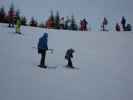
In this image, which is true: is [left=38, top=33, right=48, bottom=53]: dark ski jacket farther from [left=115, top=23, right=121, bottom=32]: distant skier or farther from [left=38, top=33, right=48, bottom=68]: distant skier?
[left=115, top=23, right=121, bottom=32]: distant skier

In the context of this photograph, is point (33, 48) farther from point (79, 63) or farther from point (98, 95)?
point (98, 95)

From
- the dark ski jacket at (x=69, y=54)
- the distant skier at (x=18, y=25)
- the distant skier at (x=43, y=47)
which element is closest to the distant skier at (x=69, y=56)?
the dark ski jacket at (x=69, y=54)

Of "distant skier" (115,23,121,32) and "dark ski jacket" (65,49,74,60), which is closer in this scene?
"dark ski jacket" (65,49,74,60)

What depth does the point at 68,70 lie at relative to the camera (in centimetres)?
192

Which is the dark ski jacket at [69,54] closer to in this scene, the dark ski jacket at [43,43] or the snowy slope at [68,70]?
the snowy slope at [68,70]

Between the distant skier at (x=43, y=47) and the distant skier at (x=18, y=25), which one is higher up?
the distant skier at (x=18, y=25)

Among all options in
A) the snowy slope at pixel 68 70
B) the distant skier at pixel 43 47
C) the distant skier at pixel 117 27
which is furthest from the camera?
the distant skier at pixel 117 27

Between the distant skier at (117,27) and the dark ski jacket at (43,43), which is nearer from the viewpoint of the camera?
the dark ski jacket at (43,43)

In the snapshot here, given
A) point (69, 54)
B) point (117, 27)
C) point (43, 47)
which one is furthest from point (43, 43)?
point (117, 27)

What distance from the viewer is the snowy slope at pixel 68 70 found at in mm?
1788

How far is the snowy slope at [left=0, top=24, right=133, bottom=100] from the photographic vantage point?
1788mm

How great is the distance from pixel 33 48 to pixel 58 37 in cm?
21

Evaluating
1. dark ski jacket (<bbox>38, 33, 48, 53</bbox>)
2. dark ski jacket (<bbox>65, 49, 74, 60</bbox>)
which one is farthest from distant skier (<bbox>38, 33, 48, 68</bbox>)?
dark ski jacket (<bbox>65, 49, 74, 60</bbox>)

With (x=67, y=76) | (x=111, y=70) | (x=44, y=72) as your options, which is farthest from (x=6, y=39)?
(x=111, y=70)
